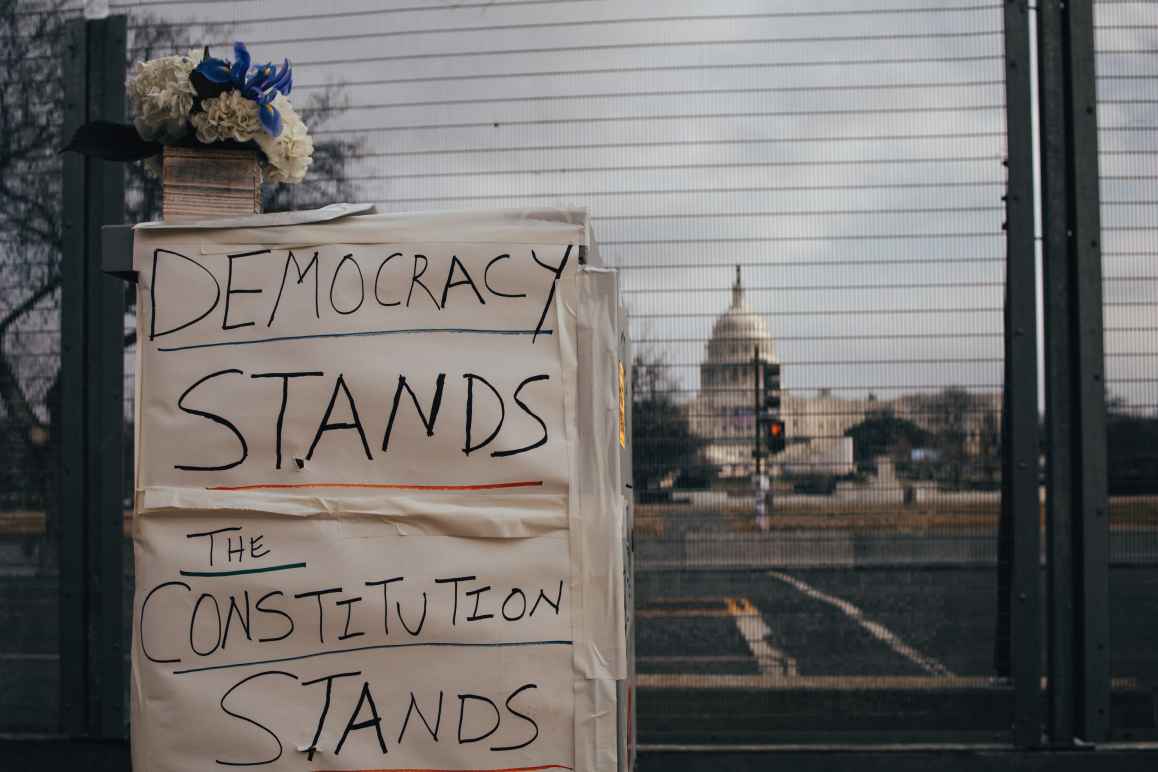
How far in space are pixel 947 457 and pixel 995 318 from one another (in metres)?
0.57

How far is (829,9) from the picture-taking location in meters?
4.01

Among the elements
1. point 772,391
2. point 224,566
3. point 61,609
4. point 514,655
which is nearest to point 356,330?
point 224,566

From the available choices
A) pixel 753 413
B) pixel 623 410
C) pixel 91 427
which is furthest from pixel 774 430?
pixel 91 427

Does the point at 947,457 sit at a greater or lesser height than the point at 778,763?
greater

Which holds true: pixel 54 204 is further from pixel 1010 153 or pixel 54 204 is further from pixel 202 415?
pixel 1010 153

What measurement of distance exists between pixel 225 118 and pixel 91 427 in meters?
2.09

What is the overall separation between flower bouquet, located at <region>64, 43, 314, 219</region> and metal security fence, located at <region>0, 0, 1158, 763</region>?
1.60 metres

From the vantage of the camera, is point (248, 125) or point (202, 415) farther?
point (248, 125)

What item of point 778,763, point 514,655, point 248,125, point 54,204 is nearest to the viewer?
point 514,655

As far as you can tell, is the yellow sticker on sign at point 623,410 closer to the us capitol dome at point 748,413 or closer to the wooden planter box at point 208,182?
the wooden planter box at point 208,182

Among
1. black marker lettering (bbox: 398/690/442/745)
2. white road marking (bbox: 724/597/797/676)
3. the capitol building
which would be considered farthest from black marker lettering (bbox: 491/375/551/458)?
white road marking (bbox: 724/597/797/676)

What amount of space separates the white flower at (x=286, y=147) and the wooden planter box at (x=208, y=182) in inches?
1.9

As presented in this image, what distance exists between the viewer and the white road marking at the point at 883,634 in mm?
3861

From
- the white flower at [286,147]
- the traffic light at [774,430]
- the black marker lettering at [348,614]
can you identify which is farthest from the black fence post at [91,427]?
the traffic light at [774,430]
